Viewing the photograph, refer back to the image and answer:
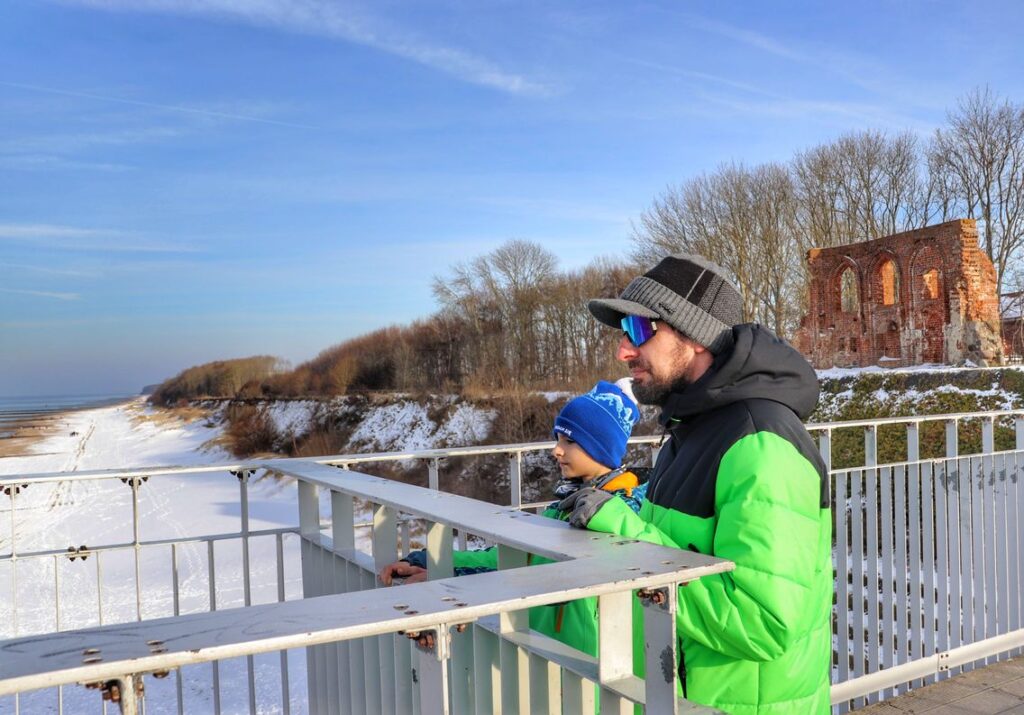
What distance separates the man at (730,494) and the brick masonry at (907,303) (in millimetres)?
26964

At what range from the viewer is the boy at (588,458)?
1.78 metres

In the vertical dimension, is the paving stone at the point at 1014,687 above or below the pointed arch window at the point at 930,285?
below

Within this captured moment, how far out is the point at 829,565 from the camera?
1.69 meters

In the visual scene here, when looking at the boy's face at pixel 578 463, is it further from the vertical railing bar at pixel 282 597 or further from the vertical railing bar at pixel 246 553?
the vertical railing bar at pixel 246 553

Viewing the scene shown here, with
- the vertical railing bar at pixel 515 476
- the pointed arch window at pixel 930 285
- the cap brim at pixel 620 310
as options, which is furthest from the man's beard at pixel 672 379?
the pointed arch window at pixel 930 285

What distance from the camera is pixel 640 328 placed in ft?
5.72

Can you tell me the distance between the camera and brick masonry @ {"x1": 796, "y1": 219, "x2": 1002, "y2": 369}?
82.8 feet

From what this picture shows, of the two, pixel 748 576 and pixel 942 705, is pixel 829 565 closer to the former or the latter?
pixel 748 576

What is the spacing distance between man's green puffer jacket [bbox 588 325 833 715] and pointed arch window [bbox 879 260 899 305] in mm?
30583

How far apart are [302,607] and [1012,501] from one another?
16.9 feet

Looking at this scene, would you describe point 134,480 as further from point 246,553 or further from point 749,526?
point 749,526

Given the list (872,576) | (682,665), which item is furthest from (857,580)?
(682,665)

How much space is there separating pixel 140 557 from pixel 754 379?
9.12 ft

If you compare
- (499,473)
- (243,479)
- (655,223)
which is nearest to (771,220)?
(655,223)
